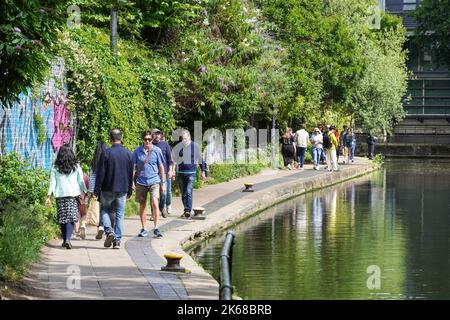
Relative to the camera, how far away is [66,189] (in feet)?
52.7

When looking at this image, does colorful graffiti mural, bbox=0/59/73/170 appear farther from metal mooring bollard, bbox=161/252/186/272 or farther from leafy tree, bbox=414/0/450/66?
leafy tree, bbox=414/0/450/66

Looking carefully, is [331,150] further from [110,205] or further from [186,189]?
[110,205]

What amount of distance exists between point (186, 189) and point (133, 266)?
23.8 feet

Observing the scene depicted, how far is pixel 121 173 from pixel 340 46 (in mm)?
34041

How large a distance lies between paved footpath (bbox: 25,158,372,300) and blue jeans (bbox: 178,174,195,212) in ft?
1.19

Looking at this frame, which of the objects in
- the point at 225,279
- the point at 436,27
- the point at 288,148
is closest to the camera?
the point at 225,279

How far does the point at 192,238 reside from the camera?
18234 mm

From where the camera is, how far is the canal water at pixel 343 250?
13.5 m

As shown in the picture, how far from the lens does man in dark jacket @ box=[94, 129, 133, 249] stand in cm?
1606

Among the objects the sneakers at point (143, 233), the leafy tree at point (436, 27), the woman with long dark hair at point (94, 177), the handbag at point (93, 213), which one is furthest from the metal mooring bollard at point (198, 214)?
the leafy tree at point (436, 27)

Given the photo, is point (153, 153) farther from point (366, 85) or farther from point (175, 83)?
point (366, 85)

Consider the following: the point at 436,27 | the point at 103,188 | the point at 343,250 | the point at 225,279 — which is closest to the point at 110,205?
the point at 103,188
